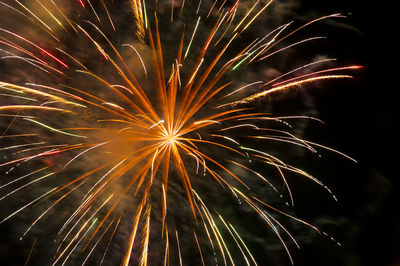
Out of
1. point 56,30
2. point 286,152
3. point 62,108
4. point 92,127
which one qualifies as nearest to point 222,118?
point 286,152

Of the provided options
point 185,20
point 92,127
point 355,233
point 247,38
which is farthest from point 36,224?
point 355,233

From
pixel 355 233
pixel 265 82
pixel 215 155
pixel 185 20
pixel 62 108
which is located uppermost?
pixel 185 20

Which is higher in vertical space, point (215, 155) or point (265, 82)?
point (265, 82)

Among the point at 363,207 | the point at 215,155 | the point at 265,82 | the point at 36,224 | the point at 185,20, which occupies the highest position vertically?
the point at 185,20

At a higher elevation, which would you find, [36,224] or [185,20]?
[185,20]

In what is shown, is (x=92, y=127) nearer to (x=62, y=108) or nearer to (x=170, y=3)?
(x=62, y=108)

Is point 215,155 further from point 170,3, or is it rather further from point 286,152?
point 170,3
